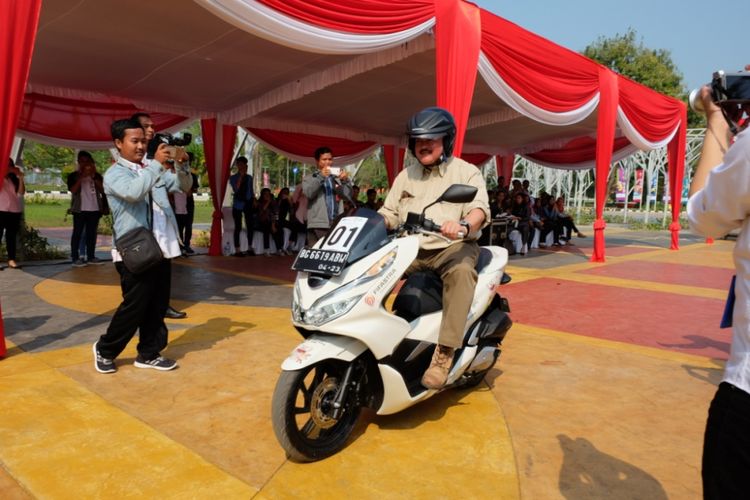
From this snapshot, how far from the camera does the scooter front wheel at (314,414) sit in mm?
2369

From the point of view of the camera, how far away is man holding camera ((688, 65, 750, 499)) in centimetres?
121

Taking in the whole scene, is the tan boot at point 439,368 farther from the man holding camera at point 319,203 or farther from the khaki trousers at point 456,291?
the man holding camera at point 319,203

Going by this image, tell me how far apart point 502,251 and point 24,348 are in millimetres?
3622

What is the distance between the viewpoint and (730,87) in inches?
51.3

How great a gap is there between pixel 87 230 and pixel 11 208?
1.10 metres

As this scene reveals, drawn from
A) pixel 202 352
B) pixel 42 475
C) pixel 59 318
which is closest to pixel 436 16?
pixel 202 352

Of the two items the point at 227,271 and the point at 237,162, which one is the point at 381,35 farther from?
the point at 237,162

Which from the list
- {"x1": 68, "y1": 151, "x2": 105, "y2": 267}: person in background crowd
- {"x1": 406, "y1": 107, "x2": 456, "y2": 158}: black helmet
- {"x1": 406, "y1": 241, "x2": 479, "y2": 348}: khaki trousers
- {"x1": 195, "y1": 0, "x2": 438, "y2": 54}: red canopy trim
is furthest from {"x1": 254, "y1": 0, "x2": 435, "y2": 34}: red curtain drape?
{"x1": 68, "y1": 151, "x2": 105, "y2": 267}: person in background crowd

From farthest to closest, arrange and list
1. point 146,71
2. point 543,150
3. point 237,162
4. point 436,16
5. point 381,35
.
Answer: point 543,150 < point 237,162 < point 146,71 < point 436,16 < point 381,35

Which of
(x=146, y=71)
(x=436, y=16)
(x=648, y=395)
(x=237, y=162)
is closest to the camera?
(x=648, y=395)

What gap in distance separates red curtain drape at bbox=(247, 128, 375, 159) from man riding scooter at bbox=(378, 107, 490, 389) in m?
9.48

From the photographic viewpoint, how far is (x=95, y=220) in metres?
8.59

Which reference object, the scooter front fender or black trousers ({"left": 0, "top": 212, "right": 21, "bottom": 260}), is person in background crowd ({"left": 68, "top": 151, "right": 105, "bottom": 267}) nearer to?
black trousers ({"left": 0, "top": 212, "right": 21, "bottom": 260})

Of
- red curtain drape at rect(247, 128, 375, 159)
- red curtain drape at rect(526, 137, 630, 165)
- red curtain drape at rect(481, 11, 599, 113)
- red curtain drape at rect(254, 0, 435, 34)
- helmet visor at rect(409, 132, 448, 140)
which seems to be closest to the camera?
helmet visor at rect(409, 132, 448, 140)
